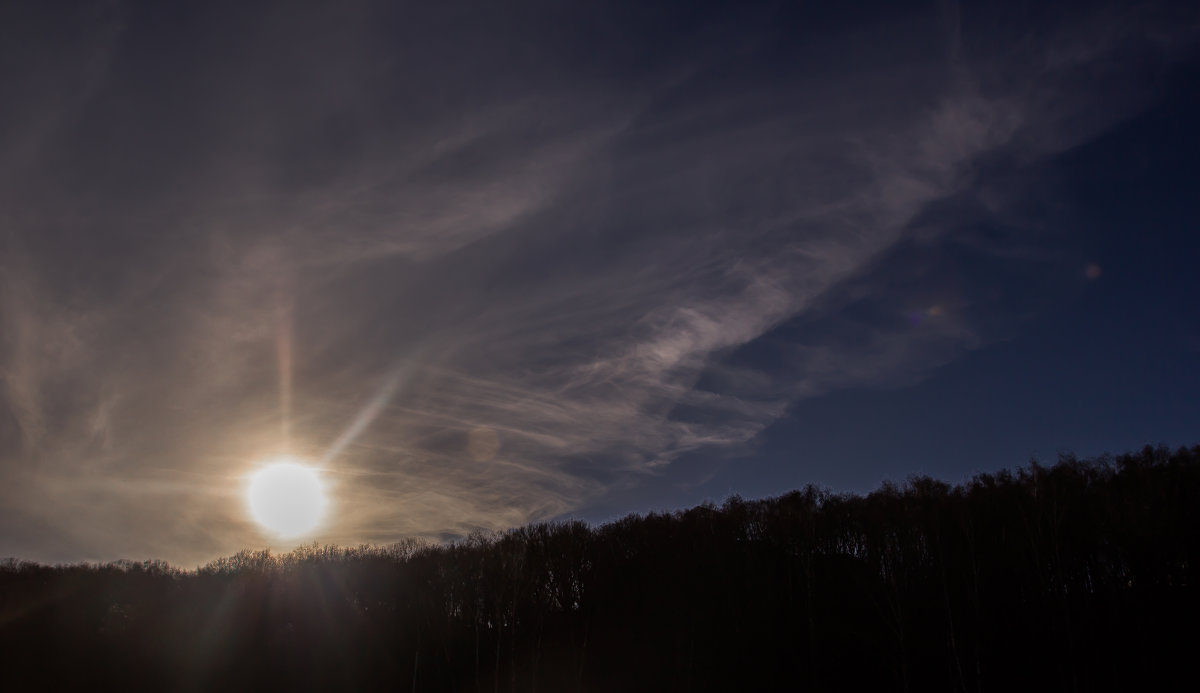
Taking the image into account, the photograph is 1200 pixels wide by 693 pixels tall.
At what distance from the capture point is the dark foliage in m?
46.6

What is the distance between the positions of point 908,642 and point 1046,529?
1230cm

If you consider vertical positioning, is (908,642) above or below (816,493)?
below

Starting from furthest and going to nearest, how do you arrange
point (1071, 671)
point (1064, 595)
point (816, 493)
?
1. point (816, 493)
2. point (1064, 595)
3. point (1071, 671)

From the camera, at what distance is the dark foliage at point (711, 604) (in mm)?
46562

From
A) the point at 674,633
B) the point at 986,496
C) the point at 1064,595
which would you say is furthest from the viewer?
the point at 674,633

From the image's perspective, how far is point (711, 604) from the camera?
6019 centimetres

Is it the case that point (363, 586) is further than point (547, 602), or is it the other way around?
point (363, 586)

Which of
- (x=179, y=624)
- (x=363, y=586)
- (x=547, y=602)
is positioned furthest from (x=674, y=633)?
(x=179, y=624)

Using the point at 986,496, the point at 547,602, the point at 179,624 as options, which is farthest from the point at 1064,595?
the point at 179,624

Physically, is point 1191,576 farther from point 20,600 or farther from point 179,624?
point 20,600

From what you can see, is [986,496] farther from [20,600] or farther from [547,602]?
[20,600]

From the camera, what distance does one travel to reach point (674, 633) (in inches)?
2315

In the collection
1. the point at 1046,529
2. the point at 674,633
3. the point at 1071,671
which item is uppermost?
the point at 1046,529

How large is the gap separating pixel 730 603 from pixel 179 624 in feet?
170
